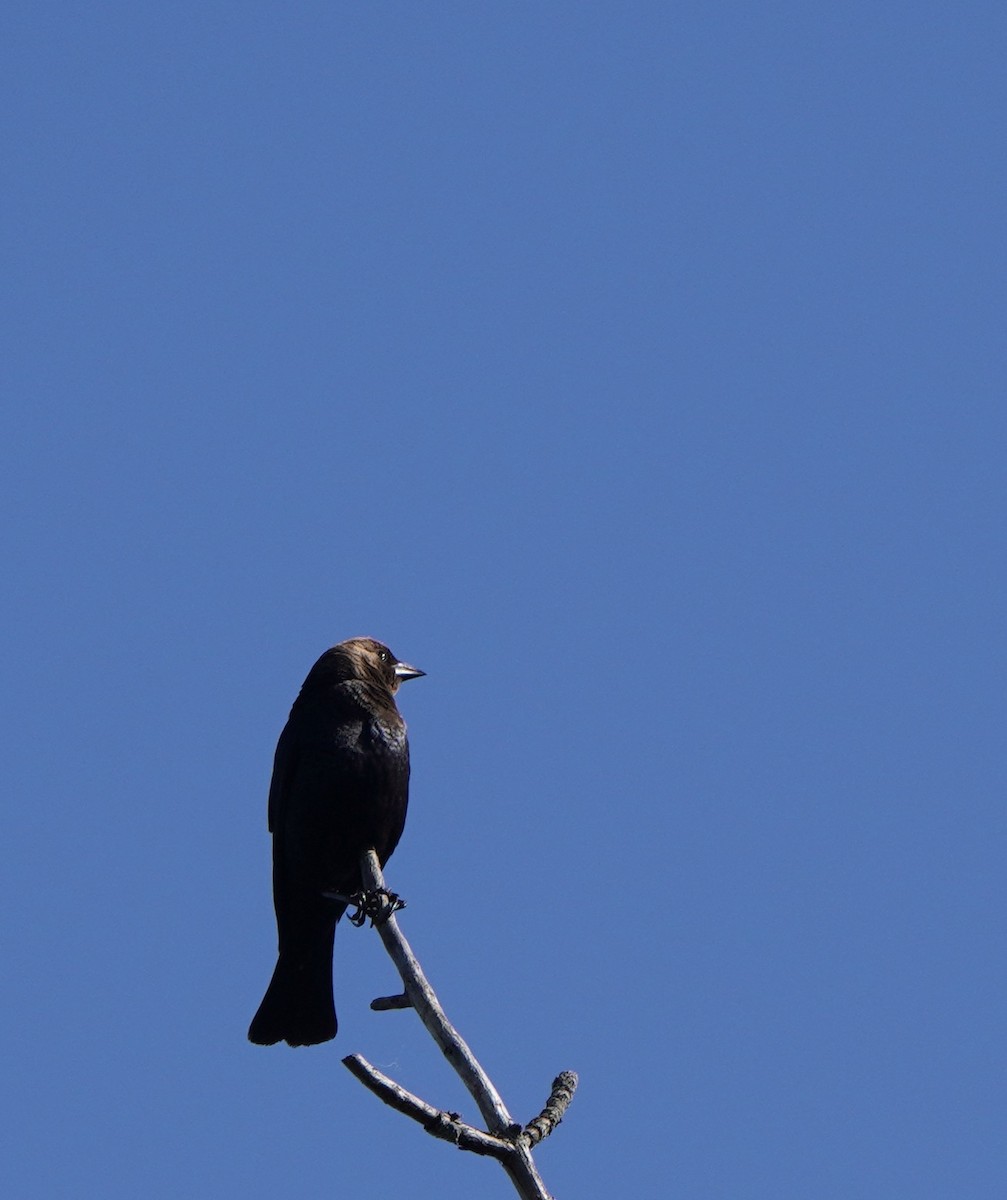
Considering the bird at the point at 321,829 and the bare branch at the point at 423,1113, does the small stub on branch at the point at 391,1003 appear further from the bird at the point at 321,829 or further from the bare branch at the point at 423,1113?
the bird at the point at 321,829

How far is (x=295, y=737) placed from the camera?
25.5 ft

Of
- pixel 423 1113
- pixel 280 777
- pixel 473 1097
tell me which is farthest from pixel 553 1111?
pixel 280 777

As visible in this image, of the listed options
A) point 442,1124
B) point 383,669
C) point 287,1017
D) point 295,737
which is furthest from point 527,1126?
point 383,669

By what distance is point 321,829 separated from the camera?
7.47 meters

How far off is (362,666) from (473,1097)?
335 centimetres

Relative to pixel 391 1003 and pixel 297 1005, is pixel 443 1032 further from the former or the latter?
pixel 297 1005

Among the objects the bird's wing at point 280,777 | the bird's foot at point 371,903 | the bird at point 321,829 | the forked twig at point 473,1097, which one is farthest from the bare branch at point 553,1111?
the bird's wing at point 280,777

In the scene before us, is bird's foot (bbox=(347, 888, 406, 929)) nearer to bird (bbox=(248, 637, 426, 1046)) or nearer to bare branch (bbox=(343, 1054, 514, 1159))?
bird (bbox=(248, 637, 426, 1046))

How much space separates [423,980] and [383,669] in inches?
123

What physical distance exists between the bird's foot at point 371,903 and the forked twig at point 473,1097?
27.7 inches

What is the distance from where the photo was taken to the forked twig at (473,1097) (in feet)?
15.5

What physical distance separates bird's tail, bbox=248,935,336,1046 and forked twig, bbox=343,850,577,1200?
2010 millimetres

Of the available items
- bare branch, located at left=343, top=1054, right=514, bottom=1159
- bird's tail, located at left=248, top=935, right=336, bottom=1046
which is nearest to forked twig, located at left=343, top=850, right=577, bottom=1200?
bare branch, located at left=343, top=1054, right=514, bottom=1159

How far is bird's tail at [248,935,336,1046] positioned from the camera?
729 centimetres
